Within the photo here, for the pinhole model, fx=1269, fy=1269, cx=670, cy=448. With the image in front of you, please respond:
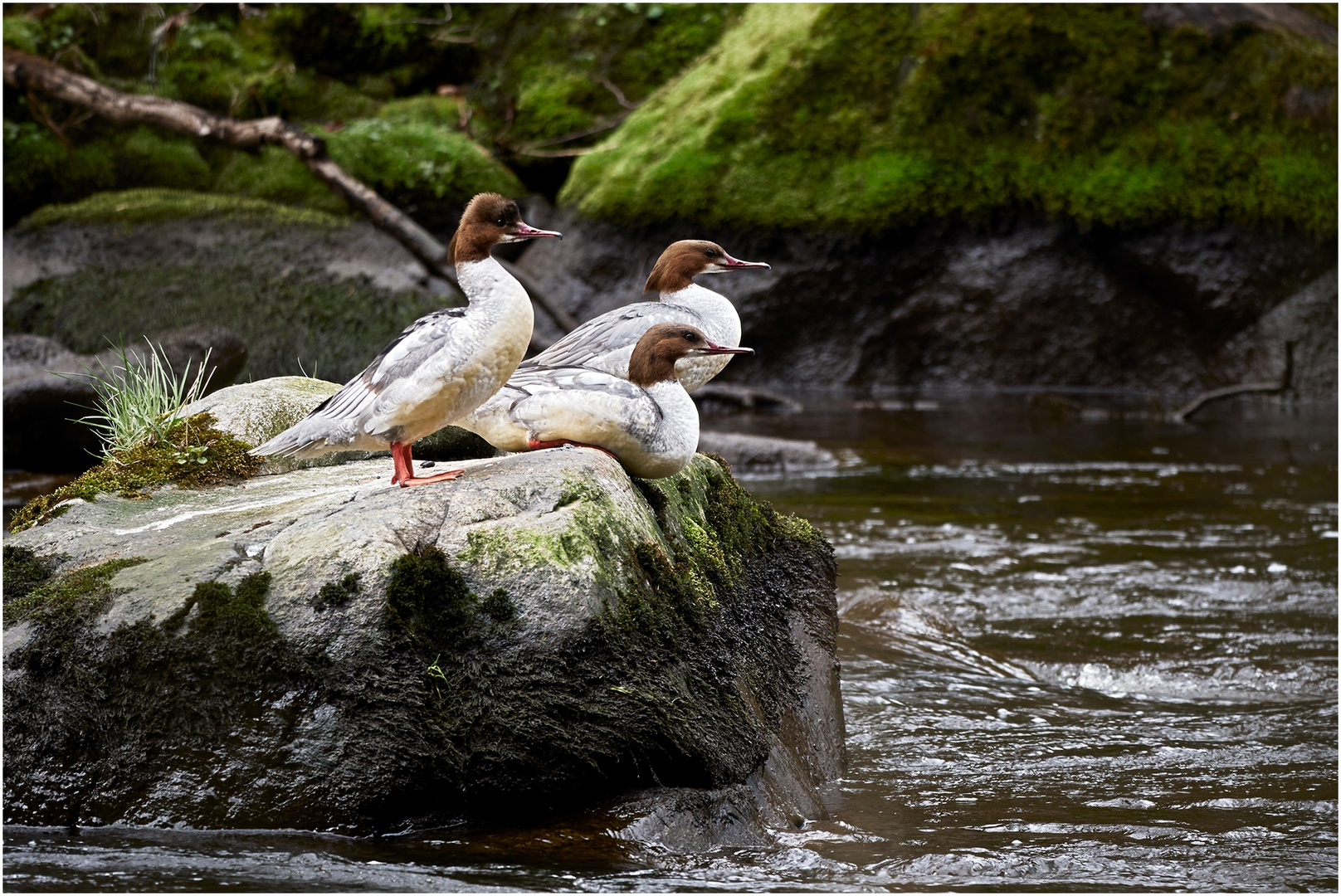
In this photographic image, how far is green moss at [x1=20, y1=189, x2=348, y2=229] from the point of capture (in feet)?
48.6

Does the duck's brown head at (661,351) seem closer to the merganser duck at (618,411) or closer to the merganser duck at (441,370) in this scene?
the merganser duck at (618,411)

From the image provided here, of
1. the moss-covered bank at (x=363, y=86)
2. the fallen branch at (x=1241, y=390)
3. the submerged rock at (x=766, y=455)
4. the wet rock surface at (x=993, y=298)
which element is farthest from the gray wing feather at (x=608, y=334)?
the moss-covered bank at (x=363, y=86)

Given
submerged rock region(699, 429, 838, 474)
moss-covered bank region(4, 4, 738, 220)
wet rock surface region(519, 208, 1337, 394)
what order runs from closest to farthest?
submerged rock region(699, 429, 838, 474), wet rock surface region(519, 208, 1337, 394), moss-covered bank region(4, 4, 738, 220)

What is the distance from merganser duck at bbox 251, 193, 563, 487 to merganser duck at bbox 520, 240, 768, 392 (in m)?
0.83

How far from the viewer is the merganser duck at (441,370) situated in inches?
160

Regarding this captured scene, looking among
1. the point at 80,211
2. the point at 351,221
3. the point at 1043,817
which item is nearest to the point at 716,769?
the point at 1043,817

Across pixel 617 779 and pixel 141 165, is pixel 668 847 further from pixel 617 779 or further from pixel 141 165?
pixel 141 165

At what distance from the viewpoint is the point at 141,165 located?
17266 mm

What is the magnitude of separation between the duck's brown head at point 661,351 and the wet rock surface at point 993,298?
11994 mm

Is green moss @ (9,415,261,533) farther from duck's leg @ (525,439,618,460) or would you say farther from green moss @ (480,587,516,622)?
green moss @ (480,587,516,622)

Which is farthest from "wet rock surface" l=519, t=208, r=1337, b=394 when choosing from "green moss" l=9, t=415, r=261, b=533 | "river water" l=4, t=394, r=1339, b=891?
"green moss" l=9, t=415, r=261, b=533

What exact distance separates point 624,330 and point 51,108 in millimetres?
14382

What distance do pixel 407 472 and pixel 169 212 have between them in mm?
12180

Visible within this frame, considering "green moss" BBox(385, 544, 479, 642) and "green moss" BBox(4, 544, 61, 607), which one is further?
"green moss" BBox(4, 544, 61, 607)
